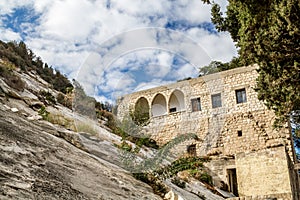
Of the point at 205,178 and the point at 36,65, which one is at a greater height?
the point at 36,65

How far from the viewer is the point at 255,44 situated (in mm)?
8641

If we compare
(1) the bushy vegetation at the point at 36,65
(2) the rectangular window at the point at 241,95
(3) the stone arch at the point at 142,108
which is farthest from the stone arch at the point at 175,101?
(1) the bushy vegetation at the point at 36,65

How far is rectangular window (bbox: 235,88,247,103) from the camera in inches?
776

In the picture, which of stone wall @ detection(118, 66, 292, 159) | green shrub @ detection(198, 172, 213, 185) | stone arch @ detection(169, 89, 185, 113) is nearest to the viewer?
green shrub @ detection(198, 172, 213, 185)

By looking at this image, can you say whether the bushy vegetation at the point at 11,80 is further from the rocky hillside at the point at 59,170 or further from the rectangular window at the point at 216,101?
the rectangular window at the point at 216,101

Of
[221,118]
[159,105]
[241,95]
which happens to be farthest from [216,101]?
[159,105]

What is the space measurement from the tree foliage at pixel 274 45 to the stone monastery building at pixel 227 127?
5004mm

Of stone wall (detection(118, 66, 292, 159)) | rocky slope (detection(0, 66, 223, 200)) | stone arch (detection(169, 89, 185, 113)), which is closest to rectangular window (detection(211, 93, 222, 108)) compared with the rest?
stone wall (detection(118, 66, 292, 159))

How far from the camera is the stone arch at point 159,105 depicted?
23.1 m

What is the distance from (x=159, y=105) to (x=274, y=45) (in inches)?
606

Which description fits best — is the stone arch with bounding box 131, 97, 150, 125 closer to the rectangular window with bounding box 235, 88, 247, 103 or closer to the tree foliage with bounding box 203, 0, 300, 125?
the rectangular window with bounding box 235, 88, 247, 103

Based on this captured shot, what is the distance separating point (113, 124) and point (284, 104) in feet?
29.8

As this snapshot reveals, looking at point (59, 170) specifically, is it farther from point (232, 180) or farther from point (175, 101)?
point (175, 101)

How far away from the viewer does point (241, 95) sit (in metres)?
19.8
